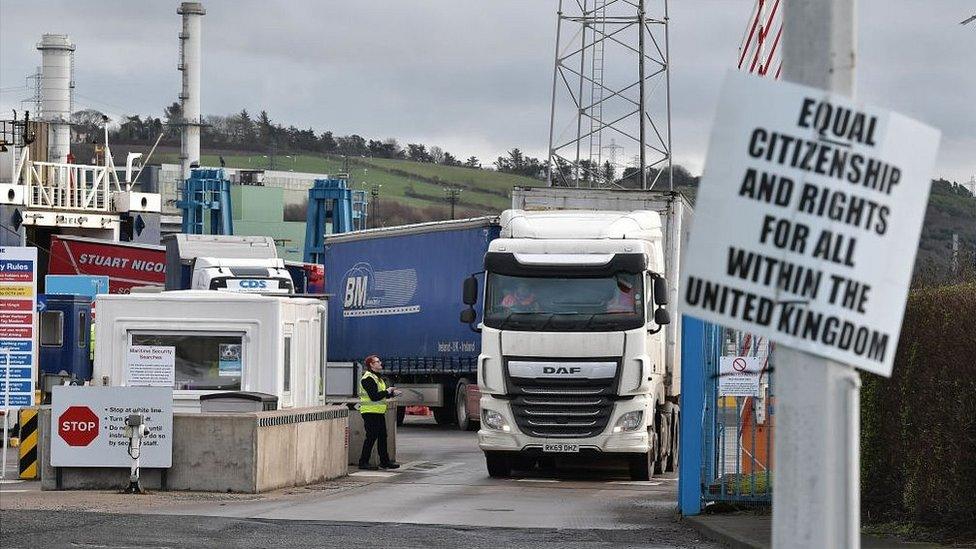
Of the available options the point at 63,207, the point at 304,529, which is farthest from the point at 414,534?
the point at 63,207

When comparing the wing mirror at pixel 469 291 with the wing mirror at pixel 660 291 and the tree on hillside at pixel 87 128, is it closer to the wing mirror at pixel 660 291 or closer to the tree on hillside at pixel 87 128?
the wing mirror at pixel 660 291

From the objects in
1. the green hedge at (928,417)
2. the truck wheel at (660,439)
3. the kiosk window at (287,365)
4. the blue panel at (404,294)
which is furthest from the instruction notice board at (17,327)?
the green hedge at (928,417)

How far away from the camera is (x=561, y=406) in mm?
23359

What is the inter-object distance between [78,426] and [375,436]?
6700 mm

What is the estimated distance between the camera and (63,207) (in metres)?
64.4

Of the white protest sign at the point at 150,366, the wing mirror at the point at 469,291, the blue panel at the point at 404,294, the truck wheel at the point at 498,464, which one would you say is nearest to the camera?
the white protest sign at the point at 150,366

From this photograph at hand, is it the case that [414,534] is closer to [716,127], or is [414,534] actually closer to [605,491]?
[605,491]

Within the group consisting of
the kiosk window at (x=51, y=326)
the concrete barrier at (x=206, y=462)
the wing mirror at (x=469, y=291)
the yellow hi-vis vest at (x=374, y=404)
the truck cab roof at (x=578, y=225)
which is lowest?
the concrete barrier at (x=206, y=462)

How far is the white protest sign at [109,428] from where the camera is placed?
19484mm

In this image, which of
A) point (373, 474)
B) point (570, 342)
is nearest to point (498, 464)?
point (373, 474)

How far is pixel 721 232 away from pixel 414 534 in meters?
10.4

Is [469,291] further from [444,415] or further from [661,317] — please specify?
[444,415]

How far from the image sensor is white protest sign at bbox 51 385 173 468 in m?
19.5

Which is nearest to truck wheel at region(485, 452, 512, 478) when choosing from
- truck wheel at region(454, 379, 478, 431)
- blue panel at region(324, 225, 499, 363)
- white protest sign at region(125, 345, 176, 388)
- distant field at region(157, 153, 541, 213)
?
white protest sign at region(125, 345, 176, 388)
